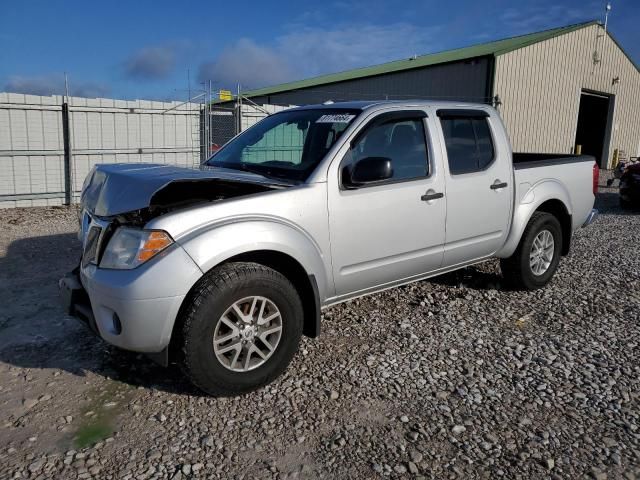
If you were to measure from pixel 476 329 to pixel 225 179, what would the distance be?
2.50 m

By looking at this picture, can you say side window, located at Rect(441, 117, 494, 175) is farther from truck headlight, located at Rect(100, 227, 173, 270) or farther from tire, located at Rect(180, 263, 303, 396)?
truck headlight, located at Rect(100, 227, 173, 270)

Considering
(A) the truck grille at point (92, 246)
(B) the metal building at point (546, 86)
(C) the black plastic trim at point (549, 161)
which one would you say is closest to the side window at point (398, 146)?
(C) the black plastic trim at point (549, 161)

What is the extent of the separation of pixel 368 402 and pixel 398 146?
78.1 inches

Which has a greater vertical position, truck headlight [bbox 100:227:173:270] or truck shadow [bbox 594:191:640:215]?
truck headlight [bbox 100:227:173:270]

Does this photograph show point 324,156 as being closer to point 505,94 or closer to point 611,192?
point 611,192

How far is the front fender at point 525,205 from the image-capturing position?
500 centimetres

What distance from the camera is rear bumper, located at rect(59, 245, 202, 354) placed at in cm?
285

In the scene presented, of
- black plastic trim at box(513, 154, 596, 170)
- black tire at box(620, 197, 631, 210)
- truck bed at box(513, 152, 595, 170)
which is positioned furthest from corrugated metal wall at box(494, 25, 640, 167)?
black plastic trim at box(513, 154, 596, 170)

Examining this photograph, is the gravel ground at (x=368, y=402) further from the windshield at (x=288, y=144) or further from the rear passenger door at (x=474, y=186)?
the windshield at (x=288, y=144)

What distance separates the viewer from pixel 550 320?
4668 millimetres

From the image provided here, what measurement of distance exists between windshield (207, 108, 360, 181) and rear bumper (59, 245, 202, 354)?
1170 mm

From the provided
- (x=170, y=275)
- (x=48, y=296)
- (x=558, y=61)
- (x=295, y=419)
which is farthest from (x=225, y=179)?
(x=558, y=61)

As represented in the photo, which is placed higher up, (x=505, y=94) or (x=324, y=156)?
(x=505, y=94)

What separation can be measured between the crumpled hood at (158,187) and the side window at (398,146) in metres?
0.71
